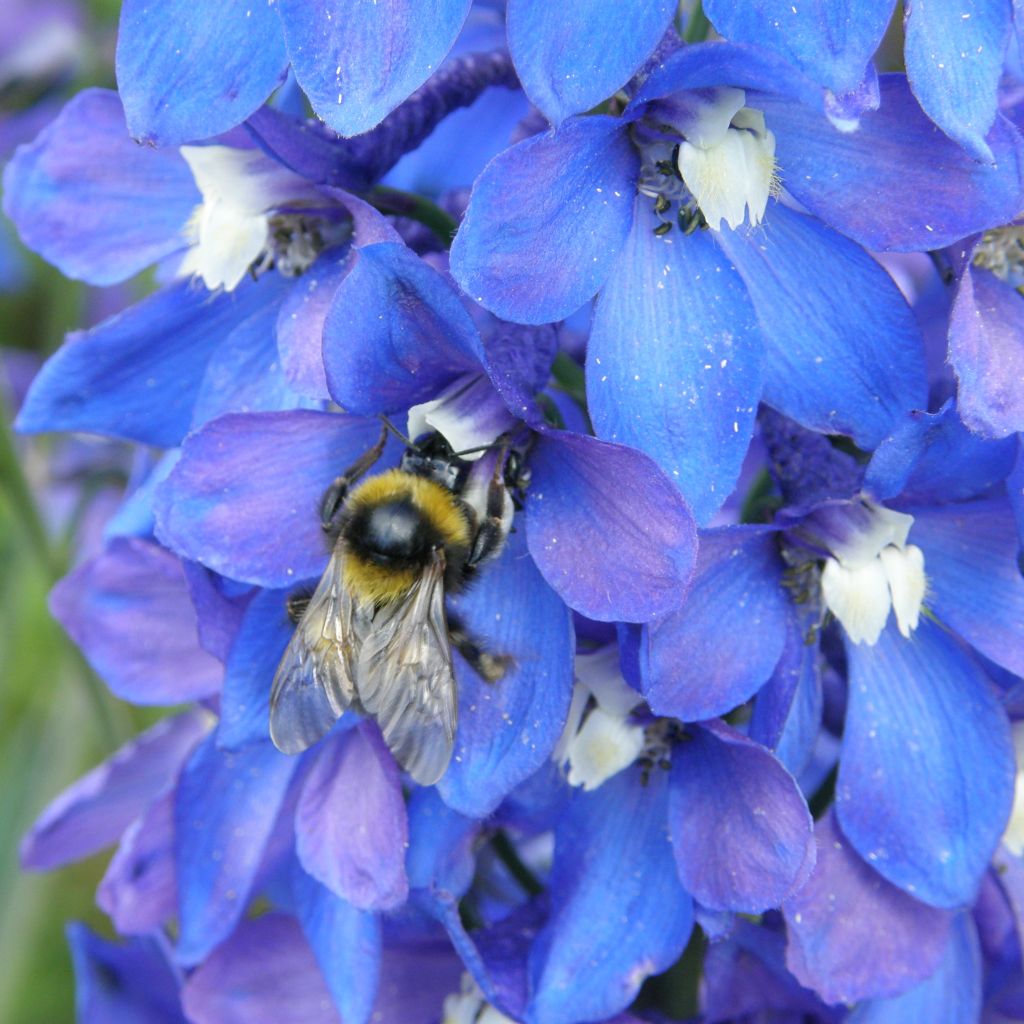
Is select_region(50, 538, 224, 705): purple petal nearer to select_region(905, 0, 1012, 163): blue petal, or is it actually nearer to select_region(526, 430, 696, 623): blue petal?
select_region(526, 430, 696, 623): blue petal

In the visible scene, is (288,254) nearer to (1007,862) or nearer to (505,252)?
(505,252)

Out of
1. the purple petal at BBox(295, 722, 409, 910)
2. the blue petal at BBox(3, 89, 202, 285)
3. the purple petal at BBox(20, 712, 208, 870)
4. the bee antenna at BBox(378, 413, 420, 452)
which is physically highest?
the blue petal at BBox(3, 89, 202, 285)

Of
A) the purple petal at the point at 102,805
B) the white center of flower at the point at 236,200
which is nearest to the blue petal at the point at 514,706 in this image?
the white center of flower at the point at 236,200

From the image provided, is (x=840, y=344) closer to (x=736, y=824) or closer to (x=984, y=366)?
(x=984, y=366)

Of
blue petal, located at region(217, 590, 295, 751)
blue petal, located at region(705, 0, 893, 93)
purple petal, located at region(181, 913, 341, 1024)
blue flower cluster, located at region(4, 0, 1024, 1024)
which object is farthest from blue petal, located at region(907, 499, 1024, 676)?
purple petal, located at region(181, 913, 341, 1024)

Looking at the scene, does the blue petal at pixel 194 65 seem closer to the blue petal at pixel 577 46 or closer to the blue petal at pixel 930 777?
the blue petal at pixel 577 46
